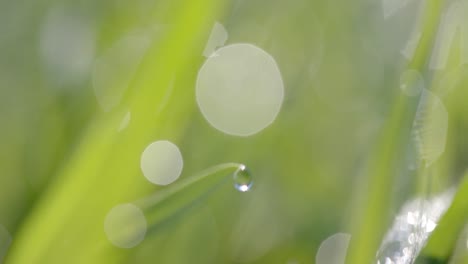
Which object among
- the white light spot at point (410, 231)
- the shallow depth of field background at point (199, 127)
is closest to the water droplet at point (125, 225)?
the shallow depth of field background at point (199, 127)

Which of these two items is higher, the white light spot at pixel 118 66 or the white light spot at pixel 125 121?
the white light spot at pixel 118 66

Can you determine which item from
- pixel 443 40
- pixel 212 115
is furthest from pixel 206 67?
pixel 443 40

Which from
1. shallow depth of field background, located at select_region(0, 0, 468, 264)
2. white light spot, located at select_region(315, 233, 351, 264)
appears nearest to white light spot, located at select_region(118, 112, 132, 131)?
shallow depth of field background, located at select_region(0, 0, 468, 264)

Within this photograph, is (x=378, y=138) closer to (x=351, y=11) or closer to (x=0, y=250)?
(x=351, y=11)

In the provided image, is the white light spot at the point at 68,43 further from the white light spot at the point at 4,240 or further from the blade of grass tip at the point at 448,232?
the blade of grass tip at the point at 448,232

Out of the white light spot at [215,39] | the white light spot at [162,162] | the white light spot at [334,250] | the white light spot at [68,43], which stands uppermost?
the white light spot at [68,43]

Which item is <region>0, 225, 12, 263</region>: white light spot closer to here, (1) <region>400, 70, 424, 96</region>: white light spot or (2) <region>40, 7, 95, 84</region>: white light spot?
(2) <region>40, 7, 95, 84</region>: white light spot

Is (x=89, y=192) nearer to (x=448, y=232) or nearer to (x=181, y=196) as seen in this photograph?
(x=181, y=196)
